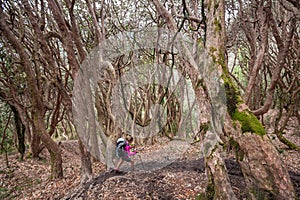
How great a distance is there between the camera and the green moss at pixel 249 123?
2990mm

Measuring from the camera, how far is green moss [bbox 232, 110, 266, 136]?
9.81ft

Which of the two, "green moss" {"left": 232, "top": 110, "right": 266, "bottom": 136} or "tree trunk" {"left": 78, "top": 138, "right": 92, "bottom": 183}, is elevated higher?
"green moss" {"left": 232, "top": 110, "right": 266, "bottom": 136}

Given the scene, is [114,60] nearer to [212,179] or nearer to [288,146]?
[288,146]

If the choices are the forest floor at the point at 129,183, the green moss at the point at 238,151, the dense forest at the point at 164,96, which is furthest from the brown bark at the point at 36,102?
the green moss at the point at 238,151

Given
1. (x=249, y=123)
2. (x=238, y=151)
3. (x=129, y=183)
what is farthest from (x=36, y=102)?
(x=249, y=123)

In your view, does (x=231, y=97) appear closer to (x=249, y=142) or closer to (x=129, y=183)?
(x=249, y=142)

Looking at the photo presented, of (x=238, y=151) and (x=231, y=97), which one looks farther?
(x=231, y=97)

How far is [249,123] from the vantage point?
3.03 meters

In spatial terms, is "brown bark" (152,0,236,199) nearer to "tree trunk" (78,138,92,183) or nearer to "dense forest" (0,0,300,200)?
"dense forest" (0,0,300,200)

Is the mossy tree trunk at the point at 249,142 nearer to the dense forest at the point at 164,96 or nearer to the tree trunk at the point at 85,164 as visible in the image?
the dense forest at the point at 164,96

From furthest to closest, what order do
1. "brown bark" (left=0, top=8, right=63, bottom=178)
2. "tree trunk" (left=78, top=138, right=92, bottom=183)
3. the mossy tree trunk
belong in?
"tree trunk" (left=78, top=138, right=92, bottom=183)
"brown bark" (left=0, top=8, right=63, bottom=178)
the mossy tree trunk

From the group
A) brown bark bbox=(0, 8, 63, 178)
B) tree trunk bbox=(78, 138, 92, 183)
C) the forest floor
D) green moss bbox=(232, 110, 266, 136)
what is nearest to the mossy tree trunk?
green moss bbox=(232, 110, 266, 136)

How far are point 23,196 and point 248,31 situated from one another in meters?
7.58

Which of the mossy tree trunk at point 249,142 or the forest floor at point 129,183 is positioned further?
the forest floor at point 129,183
